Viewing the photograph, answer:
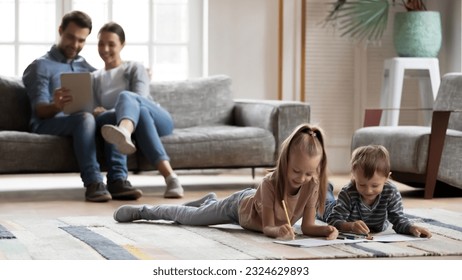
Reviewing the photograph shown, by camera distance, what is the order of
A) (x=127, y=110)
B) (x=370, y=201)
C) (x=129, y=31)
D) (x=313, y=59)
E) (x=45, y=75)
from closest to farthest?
1. (x=370, y=201)
2. (x=127, y=110)
3. (x=45, y=75)
4. (x=129, y=31)
5. (x=313, y=59)

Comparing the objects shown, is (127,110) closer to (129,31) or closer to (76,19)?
(76,19)

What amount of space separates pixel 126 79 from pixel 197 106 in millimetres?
723

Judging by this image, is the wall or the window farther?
the wall

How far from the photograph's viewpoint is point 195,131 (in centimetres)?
554

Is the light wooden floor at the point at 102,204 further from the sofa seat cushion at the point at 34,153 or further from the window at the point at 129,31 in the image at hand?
the window at the point at 129,31

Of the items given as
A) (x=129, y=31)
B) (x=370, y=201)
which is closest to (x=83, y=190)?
(x=129, y=31)

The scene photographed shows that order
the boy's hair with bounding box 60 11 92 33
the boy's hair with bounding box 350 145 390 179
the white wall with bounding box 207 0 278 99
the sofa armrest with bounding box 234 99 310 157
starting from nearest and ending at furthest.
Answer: the boy's hair with bounding box 350 145 390 179
the boy's hair with bounding box 60 11 92 33
the sofa armrest with bounding box 234 99 310 157
the white wall with bounding box 207 0 278 99

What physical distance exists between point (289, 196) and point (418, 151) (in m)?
2.00

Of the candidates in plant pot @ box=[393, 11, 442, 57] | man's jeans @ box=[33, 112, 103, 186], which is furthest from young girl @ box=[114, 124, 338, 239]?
plant pot @ box=[393, 11, 442, 57]

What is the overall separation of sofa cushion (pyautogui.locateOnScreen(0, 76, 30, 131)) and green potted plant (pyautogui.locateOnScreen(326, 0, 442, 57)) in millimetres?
2207

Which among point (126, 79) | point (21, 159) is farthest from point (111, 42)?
point (21, 159)

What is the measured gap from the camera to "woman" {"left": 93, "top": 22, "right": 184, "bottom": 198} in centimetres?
489

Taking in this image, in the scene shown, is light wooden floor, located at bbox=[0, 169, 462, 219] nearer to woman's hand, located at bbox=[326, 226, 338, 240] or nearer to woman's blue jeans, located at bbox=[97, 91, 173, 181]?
woman's blue jeans, located at bbox=[97, 91, 173, 181]
